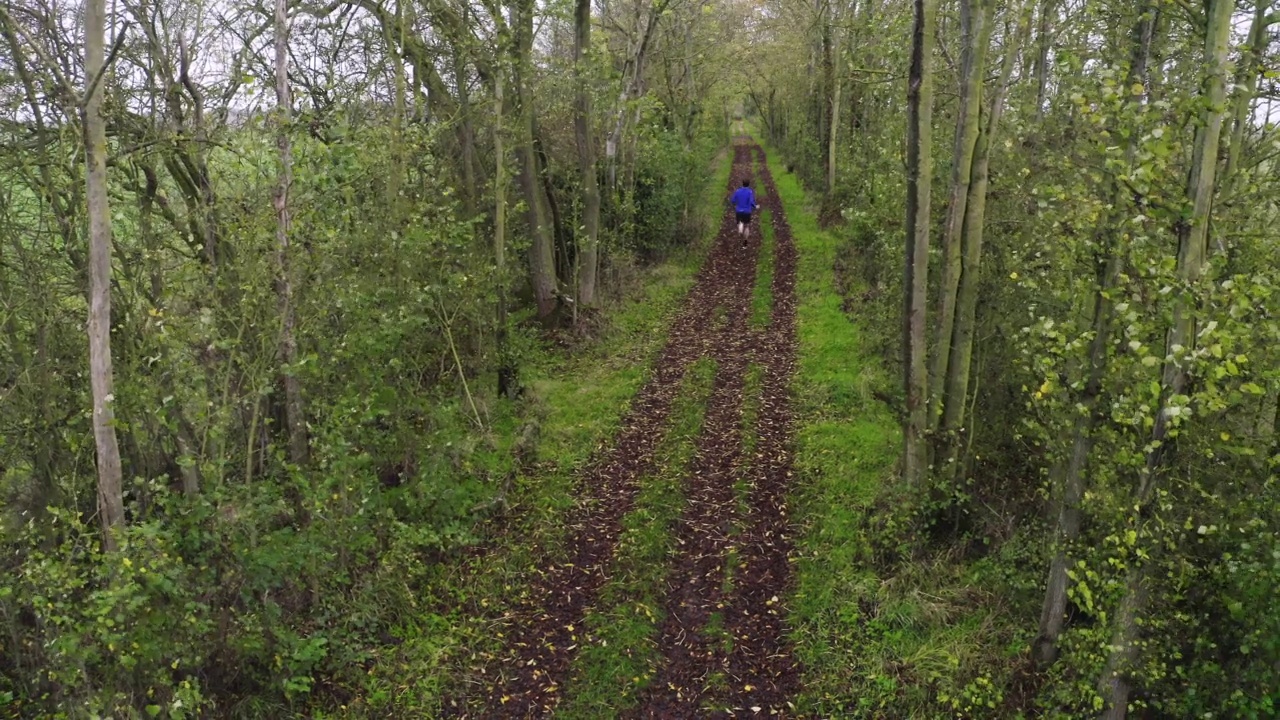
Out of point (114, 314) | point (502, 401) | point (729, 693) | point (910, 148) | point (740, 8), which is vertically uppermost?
point (740, 8)

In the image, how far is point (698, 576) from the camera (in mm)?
7258

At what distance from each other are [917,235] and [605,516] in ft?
14.3

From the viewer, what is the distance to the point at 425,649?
629 cm

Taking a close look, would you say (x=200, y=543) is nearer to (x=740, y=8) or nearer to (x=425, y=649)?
(x=425, y=649)

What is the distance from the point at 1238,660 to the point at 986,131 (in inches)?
170

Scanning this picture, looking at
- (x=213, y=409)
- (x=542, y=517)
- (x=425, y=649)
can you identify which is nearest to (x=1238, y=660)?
(x=425, y=649)

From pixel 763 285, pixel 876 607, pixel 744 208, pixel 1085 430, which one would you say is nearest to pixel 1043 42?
pixel 1085 430

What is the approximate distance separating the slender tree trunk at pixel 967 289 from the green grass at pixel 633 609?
9.52ft

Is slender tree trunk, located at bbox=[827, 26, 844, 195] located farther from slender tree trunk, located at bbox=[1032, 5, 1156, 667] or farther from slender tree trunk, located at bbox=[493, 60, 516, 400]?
slender tree trunk, located at bbox=[1032, 5, 1156, 667]

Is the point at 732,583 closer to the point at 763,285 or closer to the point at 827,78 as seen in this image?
the point at 763,285

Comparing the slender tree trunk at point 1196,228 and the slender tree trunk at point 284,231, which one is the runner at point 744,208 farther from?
the slender tree trunk at point 1196,228

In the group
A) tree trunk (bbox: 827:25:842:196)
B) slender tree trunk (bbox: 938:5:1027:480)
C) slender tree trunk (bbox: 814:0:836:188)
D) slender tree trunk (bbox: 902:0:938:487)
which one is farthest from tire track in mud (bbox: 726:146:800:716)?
slender tree trunk (bbox: 814:0:836:188)

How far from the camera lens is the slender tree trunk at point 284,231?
599 centimetres

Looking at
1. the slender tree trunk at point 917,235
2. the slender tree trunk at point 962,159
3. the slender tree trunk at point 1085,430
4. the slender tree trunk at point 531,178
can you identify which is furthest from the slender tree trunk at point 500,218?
the slender tree trunk at point 1085,430
